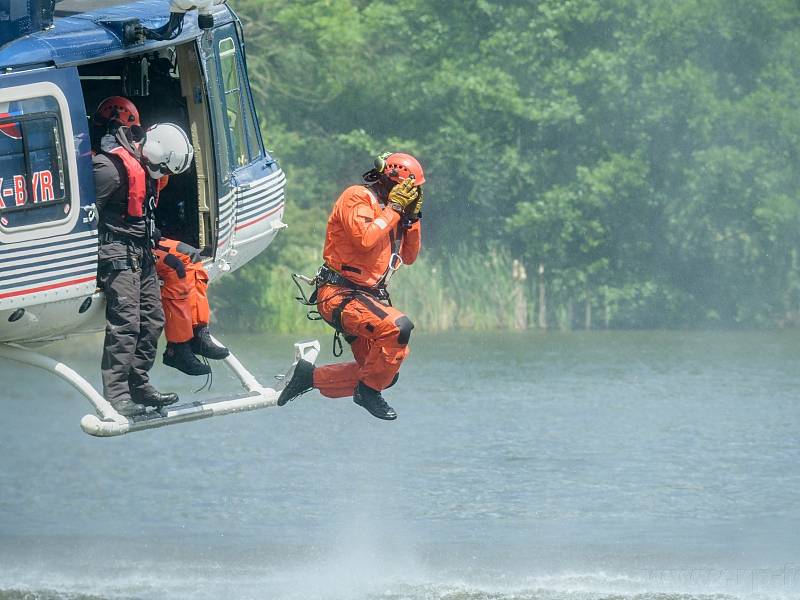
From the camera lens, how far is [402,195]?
1373cm

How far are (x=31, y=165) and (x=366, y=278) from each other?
2.75 metres

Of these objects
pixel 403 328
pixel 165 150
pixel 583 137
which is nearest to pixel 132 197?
pixel 165 150

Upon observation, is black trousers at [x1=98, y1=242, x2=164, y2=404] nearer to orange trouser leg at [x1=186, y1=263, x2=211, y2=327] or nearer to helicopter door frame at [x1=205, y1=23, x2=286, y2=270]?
orange trouser leg at [x1=186, y1=263, x2=211, y2=327]

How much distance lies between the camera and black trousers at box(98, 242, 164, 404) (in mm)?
13406

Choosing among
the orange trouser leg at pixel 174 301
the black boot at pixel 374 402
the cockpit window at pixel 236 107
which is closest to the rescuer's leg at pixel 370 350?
the black boot at pixel 374 402

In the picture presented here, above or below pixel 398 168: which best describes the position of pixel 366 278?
below

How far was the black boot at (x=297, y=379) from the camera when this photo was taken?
47.9 ft

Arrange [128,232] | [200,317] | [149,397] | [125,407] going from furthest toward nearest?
[200,317], [149,397], [125,407], [128,232]

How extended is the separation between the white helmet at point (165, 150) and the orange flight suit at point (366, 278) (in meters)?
1.21

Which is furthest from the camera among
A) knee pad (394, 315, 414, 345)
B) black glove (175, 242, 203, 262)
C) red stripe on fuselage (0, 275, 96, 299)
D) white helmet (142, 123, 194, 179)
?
black glove (175, 242, 203, 262)

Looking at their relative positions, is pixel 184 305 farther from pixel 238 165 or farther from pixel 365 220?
pixel 238 165

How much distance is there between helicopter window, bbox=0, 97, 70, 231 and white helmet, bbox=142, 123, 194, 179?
742 millimetres

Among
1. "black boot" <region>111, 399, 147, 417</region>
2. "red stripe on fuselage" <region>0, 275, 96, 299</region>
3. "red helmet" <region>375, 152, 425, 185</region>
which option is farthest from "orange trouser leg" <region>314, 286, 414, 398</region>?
"red stripe on fuselage" <region>0, 275, 96, 299</region>

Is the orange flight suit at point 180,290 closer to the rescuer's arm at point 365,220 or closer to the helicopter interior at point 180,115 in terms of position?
the helicopter interior at point 180,115
